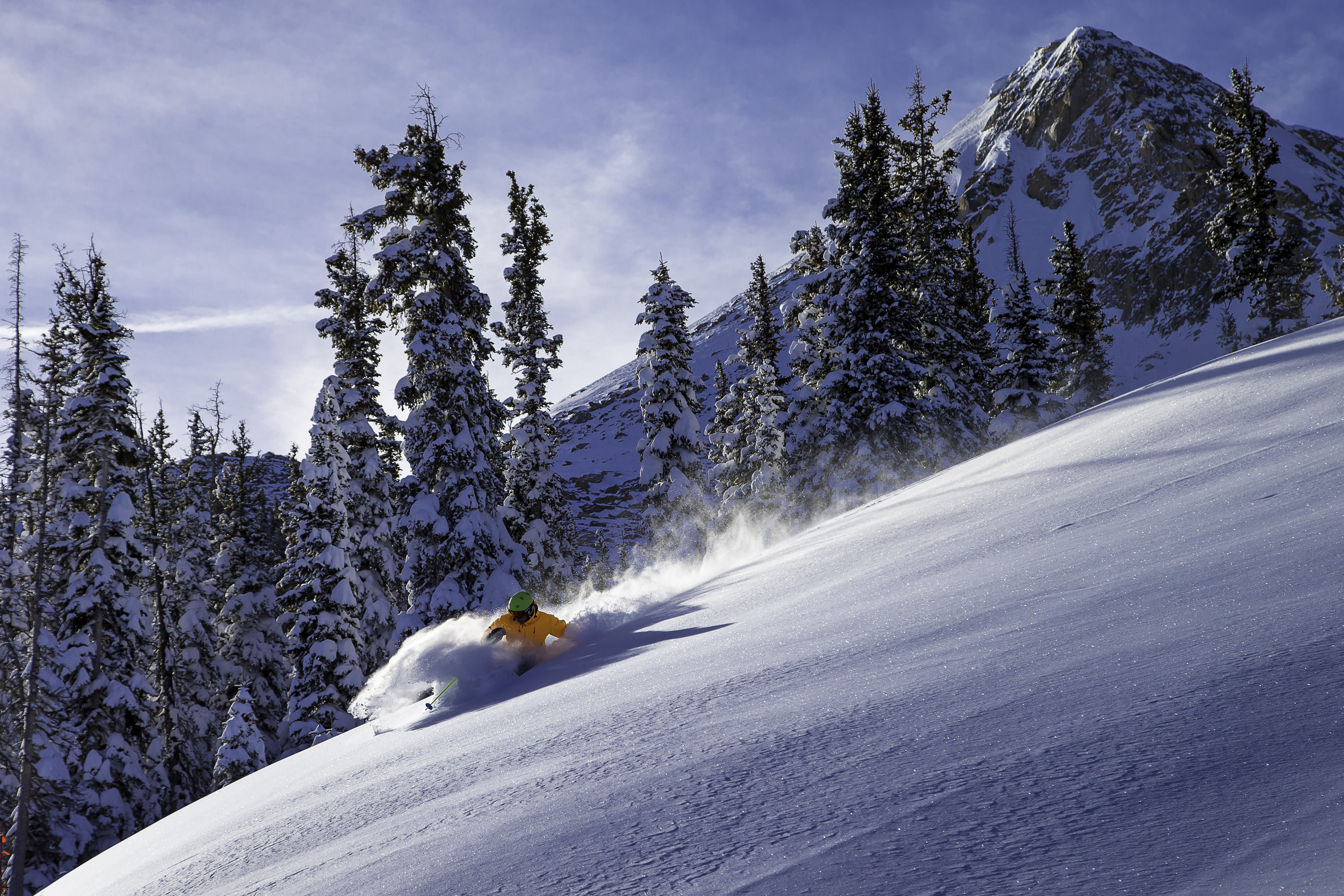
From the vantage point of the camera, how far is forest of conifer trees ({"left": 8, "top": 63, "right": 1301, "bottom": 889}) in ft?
67.1

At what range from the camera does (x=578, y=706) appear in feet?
14.1

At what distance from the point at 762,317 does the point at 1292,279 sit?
20.9 meters

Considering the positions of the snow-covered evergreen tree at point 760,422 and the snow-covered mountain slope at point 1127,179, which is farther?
the snow-covered mountain slope at point 1127,179

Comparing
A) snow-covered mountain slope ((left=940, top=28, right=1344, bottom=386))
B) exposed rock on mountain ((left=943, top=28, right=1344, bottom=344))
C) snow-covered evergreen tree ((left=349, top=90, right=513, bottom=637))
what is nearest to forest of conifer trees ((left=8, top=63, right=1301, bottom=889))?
snow-covered evergreen tree ((left=349, top=90, right=513, bottom=637))

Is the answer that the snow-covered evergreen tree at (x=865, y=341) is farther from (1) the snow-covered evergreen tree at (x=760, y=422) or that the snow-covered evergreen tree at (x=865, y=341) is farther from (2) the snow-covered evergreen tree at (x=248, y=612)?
(2) the snow-covered evergreen tree at (x=248, y=612)

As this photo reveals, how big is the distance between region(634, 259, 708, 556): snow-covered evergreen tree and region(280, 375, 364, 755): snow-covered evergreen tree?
391 inches

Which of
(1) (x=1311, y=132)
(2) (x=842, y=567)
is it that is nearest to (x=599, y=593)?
(2) (x=842, y=567)

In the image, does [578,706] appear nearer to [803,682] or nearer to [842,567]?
[803,682]

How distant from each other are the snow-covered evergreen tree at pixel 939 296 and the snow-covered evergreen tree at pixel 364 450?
17.5 metres

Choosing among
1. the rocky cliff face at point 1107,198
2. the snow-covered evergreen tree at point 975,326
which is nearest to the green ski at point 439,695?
the snow-covered evergreen tree at point 975,326

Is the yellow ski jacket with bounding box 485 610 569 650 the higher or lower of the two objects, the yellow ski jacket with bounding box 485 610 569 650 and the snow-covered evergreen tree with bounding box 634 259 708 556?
the lower

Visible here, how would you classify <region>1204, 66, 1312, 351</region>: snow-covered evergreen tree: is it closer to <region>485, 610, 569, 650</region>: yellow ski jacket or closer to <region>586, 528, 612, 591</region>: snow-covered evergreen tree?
<region>586, 528, 612, 591</region>: snow-covered evergreen tree

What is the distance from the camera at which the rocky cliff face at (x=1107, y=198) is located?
348 ft

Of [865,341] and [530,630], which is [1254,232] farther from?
[530,630]
